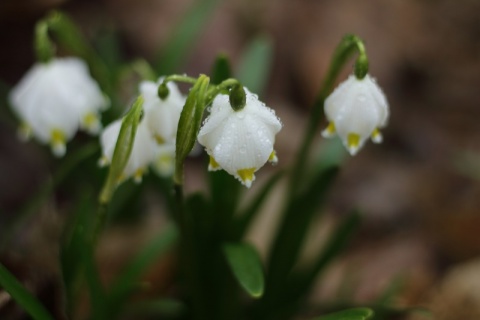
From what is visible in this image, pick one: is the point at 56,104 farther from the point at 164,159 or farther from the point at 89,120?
the point at 164,159

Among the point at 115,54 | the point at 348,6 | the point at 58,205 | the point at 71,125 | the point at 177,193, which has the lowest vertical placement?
the point at 177,193

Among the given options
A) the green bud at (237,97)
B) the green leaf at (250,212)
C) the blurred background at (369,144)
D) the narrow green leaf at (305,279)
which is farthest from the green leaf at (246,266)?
the blurred background at (369,144)

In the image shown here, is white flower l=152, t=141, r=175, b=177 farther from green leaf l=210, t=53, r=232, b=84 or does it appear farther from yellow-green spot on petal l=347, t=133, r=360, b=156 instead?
yellow-green spot on petal l=347, t=133, r=360, b=156

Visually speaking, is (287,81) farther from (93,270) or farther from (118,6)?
(93,270)

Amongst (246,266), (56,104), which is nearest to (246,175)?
(246,266)

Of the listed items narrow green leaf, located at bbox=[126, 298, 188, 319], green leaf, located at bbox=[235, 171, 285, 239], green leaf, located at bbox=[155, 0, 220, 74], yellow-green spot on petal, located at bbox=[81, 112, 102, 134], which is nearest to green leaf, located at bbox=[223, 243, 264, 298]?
green leaf, located at bbox=[235, 171, 285, 239]

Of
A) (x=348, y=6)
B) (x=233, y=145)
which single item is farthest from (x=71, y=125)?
(x=348, y=6)
